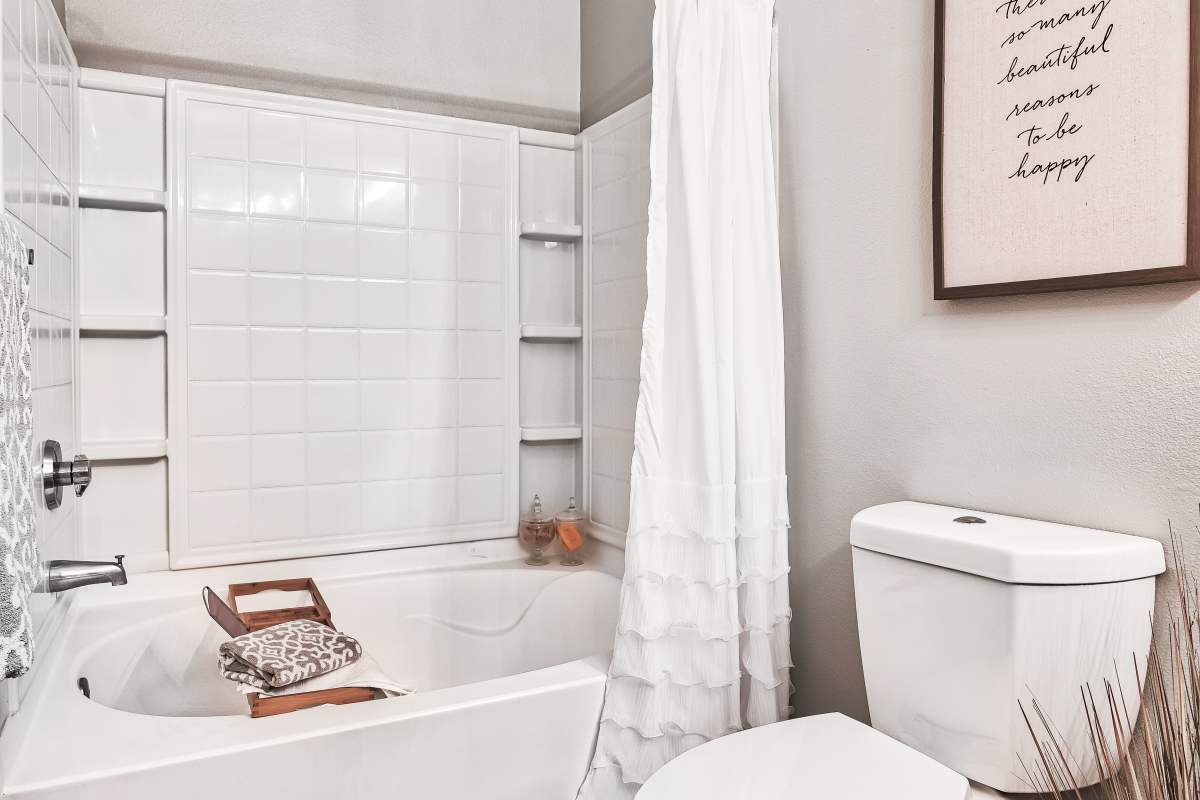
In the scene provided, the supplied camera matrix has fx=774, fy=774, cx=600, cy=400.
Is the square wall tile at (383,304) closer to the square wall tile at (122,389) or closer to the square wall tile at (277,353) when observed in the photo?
the square wall tile at (277,353)

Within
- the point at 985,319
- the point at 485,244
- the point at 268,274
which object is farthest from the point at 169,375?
the point at 985,319

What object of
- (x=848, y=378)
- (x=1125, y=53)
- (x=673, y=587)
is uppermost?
(x=1125, y=53)

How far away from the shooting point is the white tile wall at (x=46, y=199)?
4.32ft

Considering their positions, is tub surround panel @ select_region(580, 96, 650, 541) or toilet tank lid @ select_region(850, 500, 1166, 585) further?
tub surround panel @ select_region(580, 96, 650, 541)

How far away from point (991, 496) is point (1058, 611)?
0.29 metres

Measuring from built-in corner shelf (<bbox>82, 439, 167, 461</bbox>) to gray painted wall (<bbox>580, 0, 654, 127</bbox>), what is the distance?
1644 mm

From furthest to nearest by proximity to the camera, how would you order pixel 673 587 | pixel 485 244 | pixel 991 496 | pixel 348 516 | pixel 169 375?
pixel 485 244 → pixel 348 516 → pixel 169 375 → pixel 673 587 → pixel 991 496

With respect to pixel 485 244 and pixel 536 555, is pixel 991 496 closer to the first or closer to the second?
pixel 536 555

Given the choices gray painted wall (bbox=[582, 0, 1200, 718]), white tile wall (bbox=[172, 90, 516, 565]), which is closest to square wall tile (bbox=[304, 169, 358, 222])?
white tile wall (bbox=[172, 90, 516, 565])

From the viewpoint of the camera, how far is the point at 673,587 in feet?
5.04

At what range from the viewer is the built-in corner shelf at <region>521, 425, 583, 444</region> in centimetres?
249

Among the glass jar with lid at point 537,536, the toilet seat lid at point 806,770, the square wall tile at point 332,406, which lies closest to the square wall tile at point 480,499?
the glass jar with lid at point 537,536

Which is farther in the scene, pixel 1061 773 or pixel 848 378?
pixel 848 378

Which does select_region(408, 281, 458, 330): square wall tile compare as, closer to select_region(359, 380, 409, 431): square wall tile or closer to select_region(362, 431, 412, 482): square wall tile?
select_region(359, 380, 409, 431): square wall tile
